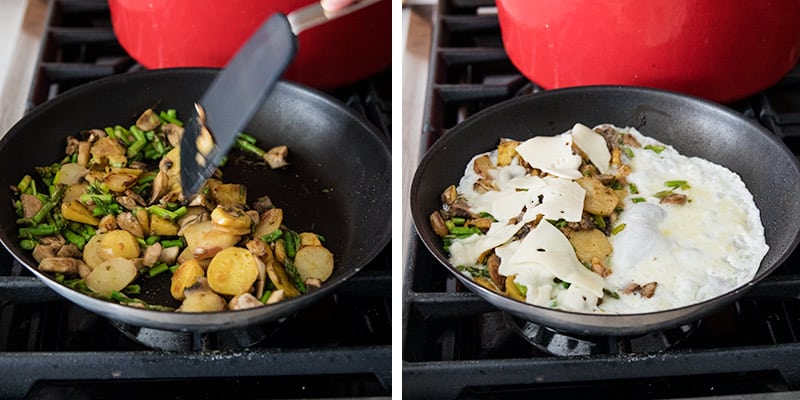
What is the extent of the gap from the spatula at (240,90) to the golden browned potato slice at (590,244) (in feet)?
0.96

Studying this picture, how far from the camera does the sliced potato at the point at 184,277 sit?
35.3 inches

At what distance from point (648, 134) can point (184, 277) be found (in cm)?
51

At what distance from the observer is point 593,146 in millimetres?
1013

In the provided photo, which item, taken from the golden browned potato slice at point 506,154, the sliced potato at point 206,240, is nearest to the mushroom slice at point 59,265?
the sliced potato at point 206,240

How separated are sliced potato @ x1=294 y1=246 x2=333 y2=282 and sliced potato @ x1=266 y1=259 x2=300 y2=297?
18 mm

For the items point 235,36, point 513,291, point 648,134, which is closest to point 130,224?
point 235,36

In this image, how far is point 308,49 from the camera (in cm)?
113

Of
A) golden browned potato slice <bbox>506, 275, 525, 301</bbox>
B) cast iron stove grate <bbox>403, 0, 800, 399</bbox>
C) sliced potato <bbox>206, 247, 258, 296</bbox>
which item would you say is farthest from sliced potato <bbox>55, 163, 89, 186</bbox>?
golden browned potato slice <bbox>506, 275, 525, 301</bbox>

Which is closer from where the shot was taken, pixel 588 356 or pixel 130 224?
pixel 588 356

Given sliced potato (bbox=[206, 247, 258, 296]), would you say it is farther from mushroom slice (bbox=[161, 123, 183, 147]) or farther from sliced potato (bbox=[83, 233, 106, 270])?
mushroom slice (bbox=[161, 123, 183, 147])

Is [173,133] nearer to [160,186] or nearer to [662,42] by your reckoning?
[160,186]

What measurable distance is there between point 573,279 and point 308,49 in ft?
1.48

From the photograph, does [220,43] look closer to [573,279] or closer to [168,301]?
[168,301]

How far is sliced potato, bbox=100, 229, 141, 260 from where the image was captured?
93 centimetres
